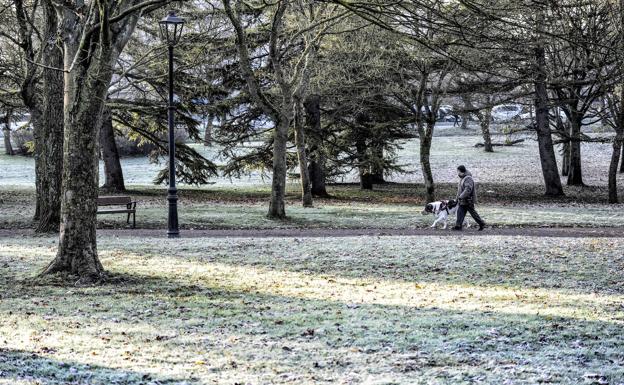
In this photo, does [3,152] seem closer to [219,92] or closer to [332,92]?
[219,92]

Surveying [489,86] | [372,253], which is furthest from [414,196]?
[372,253]

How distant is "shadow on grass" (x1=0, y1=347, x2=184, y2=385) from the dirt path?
473 inches

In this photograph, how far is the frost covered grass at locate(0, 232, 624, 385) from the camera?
682cm

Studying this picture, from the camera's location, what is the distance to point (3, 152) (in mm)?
56406

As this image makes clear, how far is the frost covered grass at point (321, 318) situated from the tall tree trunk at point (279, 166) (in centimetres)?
757

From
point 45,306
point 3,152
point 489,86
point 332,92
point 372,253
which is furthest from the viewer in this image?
point 3,152

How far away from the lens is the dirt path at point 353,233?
63.2ft

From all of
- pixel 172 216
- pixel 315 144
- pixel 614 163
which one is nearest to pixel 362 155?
pixel 315 144

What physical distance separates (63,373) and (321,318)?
11.0 ft

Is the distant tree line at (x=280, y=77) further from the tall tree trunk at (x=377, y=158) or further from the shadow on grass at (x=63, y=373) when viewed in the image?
the shadow on grass at (x=63, y=373)

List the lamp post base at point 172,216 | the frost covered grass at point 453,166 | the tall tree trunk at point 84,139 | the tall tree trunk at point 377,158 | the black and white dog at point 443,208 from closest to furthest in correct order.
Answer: the tall tree trunk at point 84,139, the lamp post base at point 172,216, the black and white dog at point 443,208, the tall tree trunk at point 377,158, the frost covered grass at point 453,166

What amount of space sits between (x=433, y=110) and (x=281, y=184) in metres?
6.29

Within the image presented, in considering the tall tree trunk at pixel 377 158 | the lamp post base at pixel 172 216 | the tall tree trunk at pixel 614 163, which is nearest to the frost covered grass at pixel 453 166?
the tall tree trunk at pixel 377 158

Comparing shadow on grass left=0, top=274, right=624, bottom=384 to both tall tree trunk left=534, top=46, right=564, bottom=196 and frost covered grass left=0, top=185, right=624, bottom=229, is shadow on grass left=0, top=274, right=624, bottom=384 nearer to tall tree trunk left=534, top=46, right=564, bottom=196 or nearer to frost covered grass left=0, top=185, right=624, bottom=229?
frost covered grass left=0, top=185, right=624, bottom=229
